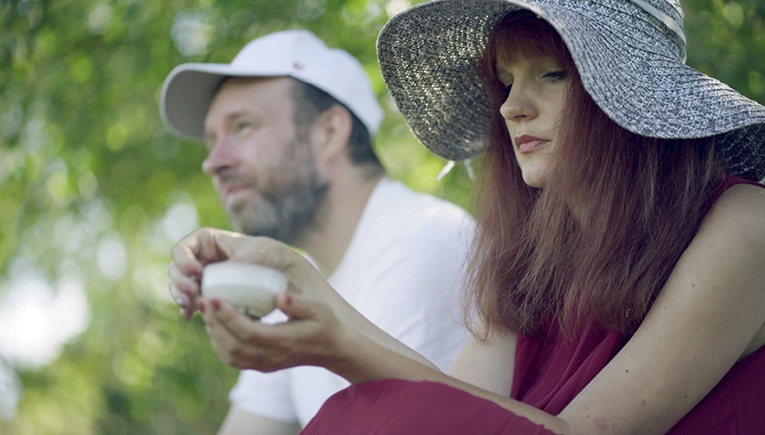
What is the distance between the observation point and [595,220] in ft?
6.33

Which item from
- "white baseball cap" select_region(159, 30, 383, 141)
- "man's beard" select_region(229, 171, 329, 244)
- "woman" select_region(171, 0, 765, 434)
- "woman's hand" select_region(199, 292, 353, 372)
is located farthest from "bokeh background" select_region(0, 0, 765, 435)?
"woman's hand" select_region(199, 292, 353, 372)

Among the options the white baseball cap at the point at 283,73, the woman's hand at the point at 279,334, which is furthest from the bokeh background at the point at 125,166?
the woman's hand at the point at 279,334

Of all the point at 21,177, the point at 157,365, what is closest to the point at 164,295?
the point at 157,365

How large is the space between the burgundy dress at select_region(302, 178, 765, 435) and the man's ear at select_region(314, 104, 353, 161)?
1715 mm

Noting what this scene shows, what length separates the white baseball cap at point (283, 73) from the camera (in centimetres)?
361

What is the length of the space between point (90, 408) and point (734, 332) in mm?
6848

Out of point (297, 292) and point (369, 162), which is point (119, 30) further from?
point (297, 292)

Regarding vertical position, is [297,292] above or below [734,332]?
above

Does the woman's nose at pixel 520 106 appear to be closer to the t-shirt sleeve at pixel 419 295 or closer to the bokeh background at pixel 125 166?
the t-shirt sleeve at pixel 419 295

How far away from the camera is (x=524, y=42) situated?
2074 millimetres

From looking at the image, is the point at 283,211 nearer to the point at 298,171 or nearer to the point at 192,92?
the point at 298,171

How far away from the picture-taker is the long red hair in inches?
73.5

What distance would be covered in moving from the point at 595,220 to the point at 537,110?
269 millimetres

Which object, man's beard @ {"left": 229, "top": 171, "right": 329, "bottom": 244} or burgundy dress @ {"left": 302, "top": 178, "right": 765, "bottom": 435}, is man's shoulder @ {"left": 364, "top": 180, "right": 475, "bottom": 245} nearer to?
man's beard @ {"left": 229, "top": 171, "right": 329, "bottom": 244}
